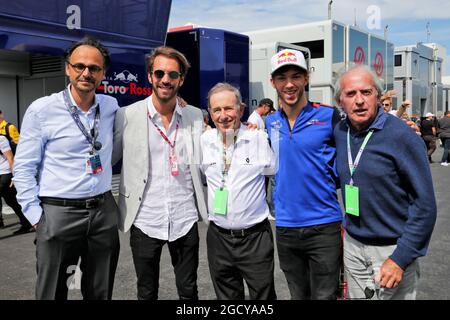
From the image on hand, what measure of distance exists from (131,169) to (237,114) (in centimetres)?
70

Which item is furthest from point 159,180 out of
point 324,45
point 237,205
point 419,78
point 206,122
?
point 419,78

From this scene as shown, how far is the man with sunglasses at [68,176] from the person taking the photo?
234cm

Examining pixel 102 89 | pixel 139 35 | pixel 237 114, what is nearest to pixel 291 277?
pixel 237 114

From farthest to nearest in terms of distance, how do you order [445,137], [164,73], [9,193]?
[445,137] → [9,193] → [164,73]

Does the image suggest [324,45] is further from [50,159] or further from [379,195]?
[50,159]

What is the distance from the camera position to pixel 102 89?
22.2 feet

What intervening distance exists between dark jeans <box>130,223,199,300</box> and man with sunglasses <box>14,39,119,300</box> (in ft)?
0.58

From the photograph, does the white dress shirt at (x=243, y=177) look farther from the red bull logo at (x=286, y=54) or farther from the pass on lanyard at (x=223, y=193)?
the red bull logo at (x=286, y=54)

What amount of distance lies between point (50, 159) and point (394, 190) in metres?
1.77

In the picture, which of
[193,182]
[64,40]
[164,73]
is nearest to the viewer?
[164,73]

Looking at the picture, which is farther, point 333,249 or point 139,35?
point 139,35

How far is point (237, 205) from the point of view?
2.41 m

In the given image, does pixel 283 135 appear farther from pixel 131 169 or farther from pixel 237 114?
pixel 131 169
